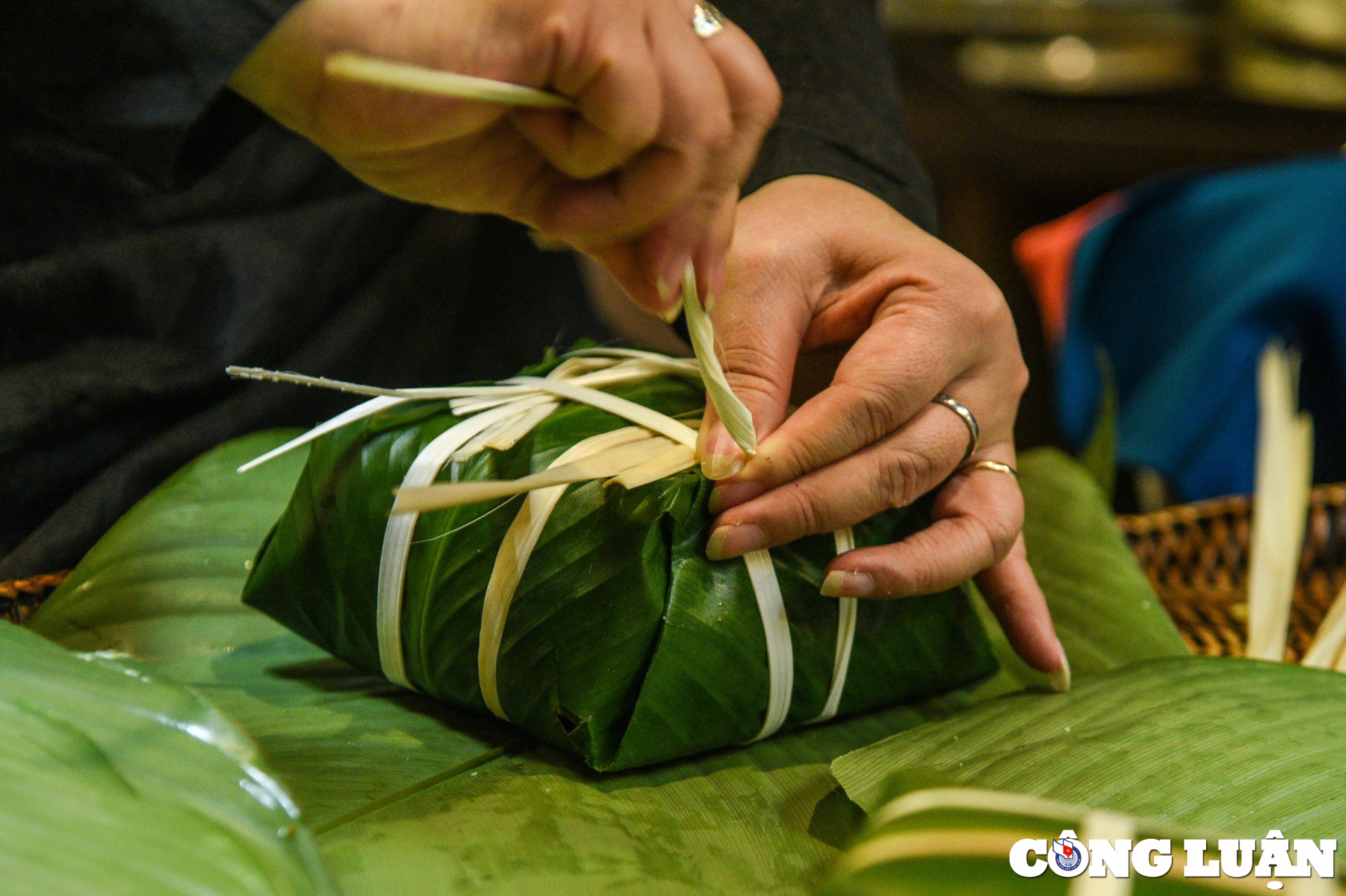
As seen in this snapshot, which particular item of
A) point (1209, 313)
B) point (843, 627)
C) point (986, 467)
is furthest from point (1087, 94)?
point (843, 627)

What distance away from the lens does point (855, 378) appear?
1.87ft

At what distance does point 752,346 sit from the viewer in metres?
0.58

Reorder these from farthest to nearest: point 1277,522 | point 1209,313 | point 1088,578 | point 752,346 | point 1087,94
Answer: point 1087,94, point 1209,313, point 1277,522, point 1088,578, point 752,346

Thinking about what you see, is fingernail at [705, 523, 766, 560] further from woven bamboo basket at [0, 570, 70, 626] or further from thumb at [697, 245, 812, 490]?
woven bamboo basket at [0, 570, 70, 626]

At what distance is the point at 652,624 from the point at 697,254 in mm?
188

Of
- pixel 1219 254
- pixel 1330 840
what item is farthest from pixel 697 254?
pixel 1219 254

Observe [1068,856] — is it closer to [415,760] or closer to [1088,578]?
[415,760]

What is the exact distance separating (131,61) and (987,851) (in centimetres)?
47

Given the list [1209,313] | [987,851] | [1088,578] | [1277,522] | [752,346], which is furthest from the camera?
[1209,313]

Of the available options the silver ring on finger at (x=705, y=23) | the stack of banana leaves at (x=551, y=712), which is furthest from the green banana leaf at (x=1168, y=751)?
the silver ring on finger at (x=705, y=23)

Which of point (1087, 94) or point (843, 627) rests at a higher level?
point (1087, 94)

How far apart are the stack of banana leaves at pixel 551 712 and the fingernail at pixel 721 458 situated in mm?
16

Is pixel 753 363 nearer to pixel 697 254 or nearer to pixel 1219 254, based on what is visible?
pixel 697 254

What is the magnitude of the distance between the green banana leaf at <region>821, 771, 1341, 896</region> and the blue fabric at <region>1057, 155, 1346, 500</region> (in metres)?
1.13
